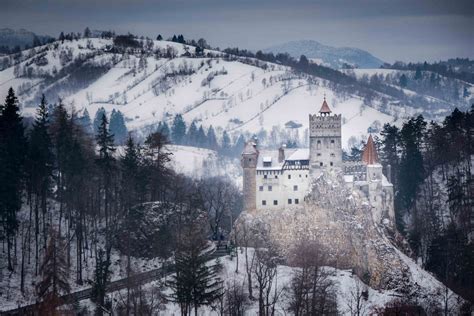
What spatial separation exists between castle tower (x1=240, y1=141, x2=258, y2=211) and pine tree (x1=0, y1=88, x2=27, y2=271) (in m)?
25.3

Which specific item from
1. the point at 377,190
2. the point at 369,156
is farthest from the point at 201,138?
the point at 377,190

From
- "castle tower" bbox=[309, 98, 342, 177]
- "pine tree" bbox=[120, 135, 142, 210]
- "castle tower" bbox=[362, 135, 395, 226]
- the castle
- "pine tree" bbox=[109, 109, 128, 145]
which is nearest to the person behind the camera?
"castle tower" bbox=[362, 135, 395, 226]

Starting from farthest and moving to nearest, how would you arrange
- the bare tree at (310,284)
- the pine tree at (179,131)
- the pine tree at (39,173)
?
the pine tree at (179,131) → the pine tree at (39,173) → the bare tree at (310,284)

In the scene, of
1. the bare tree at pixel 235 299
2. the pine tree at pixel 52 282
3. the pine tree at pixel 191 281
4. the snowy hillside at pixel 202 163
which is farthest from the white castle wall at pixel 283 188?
the snowy hillside at pixel 202 163

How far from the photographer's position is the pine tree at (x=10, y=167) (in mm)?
88625

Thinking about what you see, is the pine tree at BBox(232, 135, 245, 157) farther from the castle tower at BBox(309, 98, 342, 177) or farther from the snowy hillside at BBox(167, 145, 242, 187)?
the castle tower at BBox(309, 98, 342, 177)

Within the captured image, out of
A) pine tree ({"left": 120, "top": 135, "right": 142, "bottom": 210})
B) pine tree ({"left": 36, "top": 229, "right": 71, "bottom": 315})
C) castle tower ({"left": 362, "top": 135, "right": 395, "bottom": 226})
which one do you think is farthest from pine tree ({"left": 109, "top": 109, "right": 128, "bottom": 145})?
pine tree ({"left": 36, "top": 229, "right": 71, "bottom": 315})

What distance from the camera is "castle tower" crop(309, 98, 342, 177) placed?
102812mm

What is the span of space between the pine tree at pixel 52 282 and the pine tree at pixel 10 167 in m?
6.36

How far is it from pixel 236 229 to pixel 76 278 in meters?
20.6

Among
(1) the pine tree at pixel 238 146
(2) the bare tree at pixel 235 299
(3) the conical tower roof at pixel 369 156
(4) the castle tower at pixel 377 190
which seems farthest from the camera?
(1) the pine tree at pixel 238 146

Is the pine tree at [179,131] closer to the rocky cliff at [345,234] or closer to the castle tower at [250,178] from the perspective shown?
the castle tower at [250,178]

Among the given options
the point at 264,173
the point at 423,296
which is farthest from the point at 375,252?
the point at 264,173

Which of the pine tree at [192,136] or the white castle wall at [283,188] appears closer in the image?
the white castle wall at [283,188]
